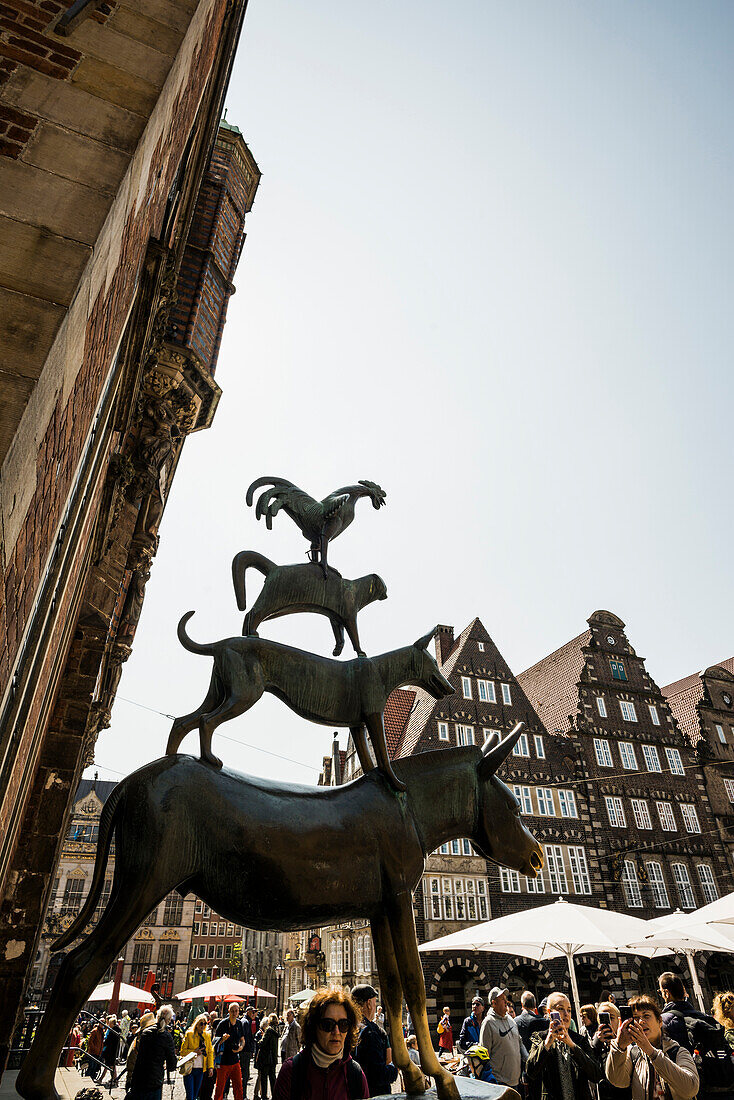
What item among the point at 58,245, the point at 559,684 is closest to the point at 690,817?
the point at 559,684

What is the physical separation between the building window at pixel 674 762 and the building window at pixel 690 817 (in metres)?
1.48

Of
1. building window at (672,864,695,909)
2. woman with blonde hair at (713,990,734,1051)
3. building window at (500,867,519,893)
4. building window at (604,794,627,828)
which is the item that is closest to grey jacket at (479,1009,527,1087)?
woman with blonde hair at (713,990,734,1051)

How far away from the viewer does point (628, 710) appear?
32500 millimetres

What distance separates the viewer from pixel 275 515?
423 cm

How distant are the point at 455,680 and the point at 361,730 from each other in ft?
86.3

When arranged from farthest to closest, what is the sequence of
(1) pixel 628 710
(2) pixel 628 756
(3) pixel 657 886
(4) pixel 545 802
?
1. (1) pixel 628 710
2. (2) pixel 628 756
3. (4) pixel 545 802
4. (3) pixel 657 886

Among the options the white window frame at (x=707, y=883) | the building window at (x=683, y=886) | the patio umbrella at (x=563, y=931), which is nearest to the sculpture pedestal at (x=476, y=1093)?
the patio umbrella at (x=563, y=931)

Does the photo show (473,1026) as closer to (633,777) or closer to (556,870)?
(556,870)

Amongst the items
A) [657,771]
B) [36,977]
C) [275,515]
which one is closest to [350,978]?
[657,771]

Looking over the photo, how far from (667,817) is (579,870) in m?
5.91

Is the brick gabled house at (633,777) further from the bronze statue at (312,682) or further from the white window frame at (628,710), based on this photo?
the bronze statue at (312,682)

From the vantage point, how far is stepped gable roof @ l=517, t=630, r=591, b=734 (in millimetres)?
32312

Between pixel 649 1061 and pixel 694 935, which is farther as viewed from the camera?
pixel 694 935

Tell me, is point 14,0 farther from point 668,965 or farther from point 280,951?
point 280,951
